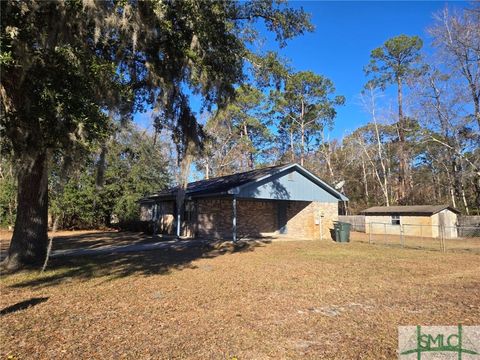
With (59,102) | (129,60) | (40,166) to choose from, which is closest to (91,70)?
(59,102)

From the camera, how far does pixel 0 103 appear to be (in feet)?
19.0

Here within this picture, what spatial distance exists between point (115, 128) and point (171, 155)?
26.2 m

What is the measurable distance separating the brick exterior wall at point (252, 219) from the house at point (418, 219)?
11.3 feet

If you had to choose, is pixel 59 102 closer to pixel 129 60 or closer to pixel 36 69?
pixel 36 69

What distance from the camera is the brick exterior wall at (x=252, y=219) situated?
788 inches

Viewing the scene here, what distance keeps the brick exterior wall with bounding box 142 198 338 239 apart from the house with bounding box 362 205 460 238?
11.3 ft

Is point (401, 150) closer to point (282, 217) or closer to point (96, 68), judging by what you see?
point (282, 217)

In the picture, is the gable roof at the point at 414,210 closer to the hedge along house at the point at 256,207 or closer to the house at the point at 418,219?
the house at the point at 418,219

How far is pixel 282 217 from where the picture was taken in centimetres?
2266

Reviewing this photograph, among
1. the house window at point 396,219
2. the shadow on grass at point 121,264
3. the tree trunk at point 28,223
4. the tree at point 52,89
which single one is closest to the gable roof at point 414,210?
the house window at point 396,219

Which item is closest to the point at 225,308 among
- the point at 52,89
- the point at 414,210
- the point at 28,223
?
the point at 52,89

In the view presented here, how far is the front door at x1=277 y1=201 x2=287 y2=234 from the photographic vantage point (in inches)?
886

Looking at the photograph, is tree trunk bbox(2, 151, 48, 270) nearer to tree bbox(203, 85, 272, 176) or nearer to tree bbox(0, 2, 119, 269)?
tree bbox(0, 2, 119, 269)

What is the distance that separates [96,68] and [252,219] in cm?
1591
